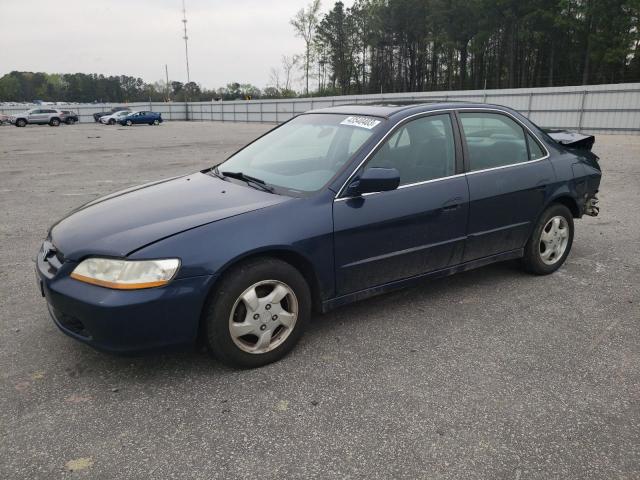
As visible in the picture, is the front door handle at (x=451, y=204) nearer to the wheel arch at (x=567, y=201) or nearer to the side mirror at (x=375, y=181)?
the side mirror at (x=375, y=181)

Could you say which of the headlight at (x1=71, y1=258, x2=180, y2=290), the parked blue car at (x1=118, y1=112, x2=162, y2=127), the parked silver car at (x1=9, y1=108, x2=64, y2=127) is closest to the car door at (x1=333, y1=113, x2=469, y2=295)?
the headlight at (x1=71, y1=258, x2=180, y2=290)

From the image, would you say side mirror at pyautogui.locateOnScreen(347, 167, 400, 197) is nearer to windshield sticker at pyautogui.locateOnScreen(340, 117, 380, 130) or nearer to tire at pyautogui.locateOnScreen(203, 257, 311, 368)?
windshield sticker at pyautogui.locateOnScreen(340, 117, 380, 130)

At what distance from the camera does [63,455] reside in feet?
7.52

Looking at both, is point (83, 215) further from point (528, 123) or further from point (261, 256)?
point (528, 123)

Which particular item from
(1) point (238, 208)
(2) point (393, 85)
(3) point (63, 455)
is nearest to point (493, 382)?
(1) point (238, 208)

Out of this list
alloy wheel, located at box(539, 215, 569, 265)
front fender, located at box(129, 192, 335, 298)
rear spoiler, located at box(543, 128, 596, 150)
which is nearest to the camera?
front fender, located at box(129, 192, 335, 298)

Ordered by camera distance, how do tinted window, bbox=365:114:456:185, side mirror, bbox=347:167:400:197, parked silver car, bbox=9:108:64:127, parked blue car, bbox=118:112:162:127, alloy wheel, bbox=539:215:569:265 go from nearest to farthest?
side mirror, bbox=347:167:400:197 → tinted window, bbox=365:114:456:185 → alloy wheel, bbox=539:215:569:265 → parked silver car, bbox=9:108:64:127 → parked blue car, bbox=118:112:162:127

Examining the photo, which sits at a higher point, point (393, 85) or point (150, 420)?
point (393, 85)

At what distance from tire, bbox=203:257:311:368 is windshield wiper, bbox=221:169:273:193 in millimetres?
635

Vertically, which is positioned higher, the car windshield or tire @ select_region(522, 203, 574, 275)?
the car windshield

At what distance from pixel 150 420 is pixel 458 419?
1.54 metres

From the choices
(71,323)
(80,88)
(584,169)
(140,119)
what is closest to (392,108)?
(584,169)

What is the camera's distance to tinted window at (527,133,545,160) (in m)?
4.34

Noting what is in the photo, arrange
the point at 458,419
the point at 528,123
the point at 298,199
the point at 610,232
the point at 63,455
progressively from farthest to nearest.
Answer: the point at 610,232
the point at 528,123
the point at 298,199
the point at 458,419
the point at 63,455
